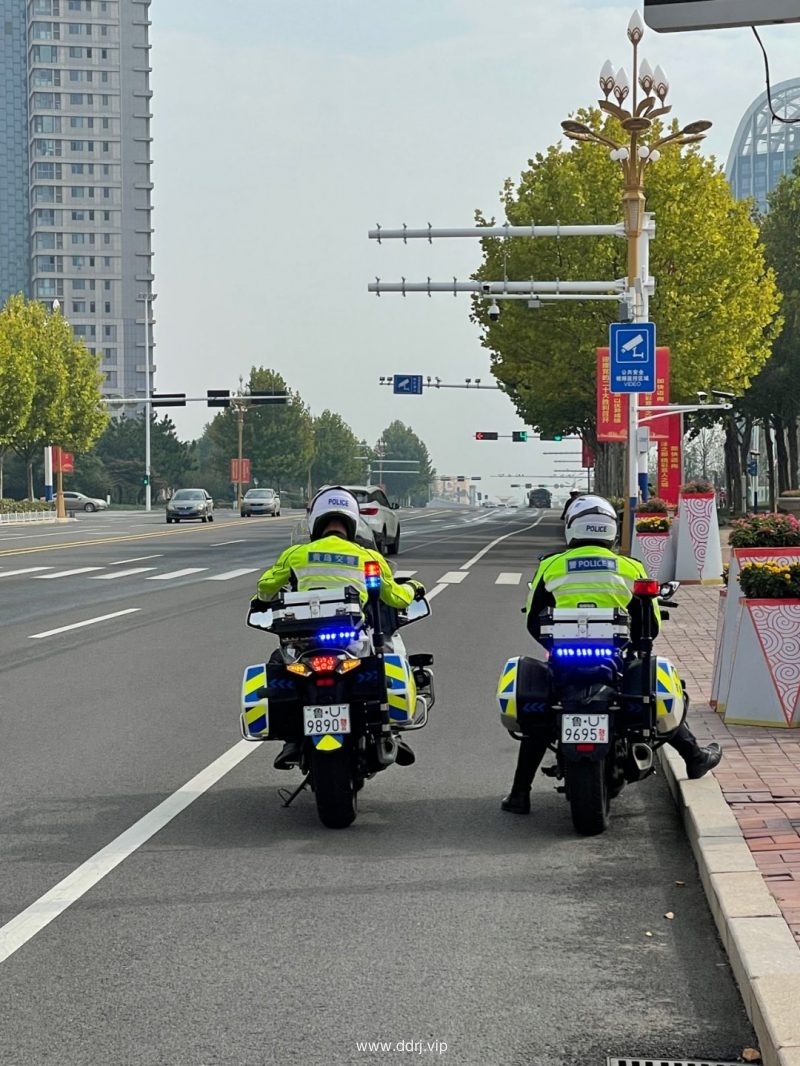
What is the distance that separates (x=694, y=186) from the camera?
50.4 meters

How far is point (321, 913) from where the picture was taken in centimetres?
600

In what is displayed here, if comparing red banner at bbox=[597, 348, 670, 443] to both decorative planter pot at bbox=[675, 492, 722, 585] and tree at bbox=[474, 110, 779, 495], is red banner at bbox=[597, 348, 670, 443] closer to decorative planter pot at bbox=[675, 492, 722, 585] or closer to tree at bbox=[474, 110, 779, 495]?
tree at bbox=[474, 110, 779, 495]

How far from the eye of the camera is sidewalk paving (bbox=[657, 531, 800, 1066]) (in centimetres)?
463

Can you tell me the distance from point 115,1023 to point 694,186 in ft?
159

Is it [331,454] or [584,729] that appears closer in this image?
[584,729]

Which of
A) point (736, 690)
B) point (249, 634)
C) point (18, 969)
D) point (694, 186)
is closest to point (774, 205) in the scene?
point (694, 186)

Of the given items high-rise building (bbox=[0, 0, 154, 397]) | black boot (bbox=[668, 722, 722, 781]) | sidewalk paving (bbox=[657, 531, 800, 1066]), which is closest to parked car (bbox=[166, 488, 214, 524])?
sidewalk paving (bbox=[657, 531, 800, 1066])

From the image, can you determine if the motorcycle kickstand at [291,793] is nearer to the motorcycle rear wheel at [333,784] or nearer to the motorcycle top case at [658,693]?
the motorcycle rear wheel at [333,784]

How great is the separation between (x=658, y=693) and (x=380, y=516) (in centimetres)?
2972

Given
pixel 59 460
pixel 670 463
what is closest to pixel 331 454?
pixel 59 460

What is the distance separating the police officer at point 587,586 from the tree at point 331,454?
165 m

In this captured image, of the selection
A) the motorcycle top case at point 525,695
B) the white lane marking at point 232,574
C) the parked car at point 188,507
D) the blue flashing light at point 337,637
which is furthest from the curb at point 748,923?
the parked car at point 188,507

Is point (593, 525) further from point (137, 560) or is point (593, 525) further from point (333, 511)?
point (137, 560)

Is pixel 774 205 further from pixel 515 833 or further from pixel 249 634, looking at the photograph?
pixel 515 833
